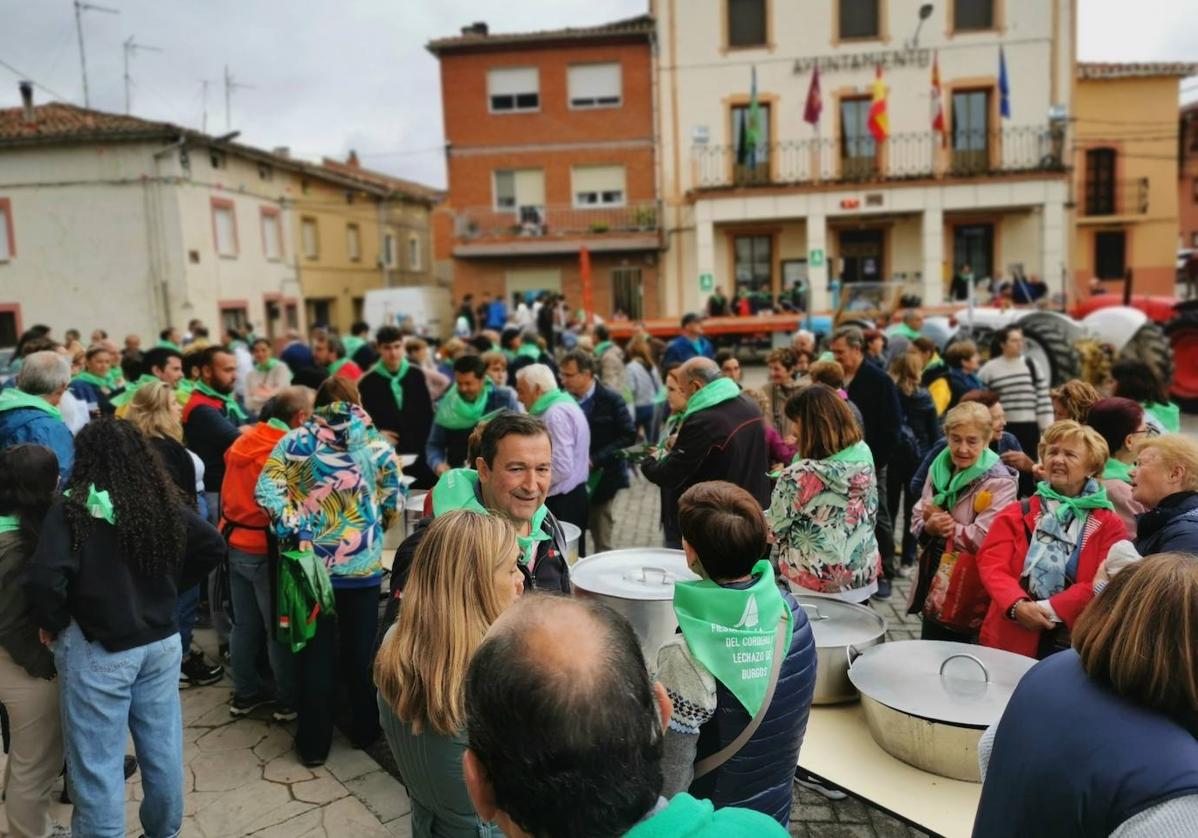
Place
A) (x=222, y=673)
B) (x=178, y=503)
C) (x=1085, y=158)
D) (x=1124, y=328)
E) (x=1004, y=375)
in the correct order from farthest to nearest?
1. (x=1085, y=158)
2. (x=1124, y=328)
3. (x=1004, y=375)
4. (x=222, y=673)
5. (x=178, y=503)

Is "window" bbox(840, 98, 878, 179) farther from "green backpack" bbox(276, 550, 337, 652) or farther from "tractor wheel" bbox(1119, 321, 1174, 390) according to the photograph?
"green backpack" bbox(276, 550, 337, 652)

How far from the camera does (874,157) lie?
2584 centimetres

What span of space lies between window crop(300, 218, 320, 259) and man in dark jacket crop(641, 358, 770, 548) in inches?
1035

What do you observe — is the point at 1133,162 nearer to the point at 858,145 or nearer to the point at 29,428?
the point at 858,145

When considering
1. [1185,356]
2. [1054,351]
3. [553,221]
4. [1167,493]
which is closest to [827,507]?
[1167,493]

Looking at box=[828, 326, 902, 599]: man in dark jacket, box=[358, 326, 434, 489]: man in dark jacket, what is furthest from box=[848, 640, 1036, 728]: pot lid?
box=[358, 326, 434, 489]: man in dark jacket

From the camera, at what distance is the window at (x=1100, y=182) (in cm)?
3141

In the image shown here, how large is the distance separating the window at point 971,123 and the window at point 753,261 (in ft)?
20.0

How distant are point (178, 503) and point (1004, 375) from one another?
655cm

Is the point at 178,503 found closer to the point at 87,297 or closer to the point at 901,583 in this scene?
the point at 901,583

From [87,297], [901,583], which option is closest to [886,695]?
[901,583]

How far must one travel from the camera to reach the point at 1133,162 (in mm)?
30891

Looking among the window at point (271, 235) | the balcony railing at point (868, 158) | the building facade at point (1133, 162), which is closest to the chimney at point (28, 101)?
the window at point (271, 235)

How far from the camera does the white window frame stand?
89.3 feet
